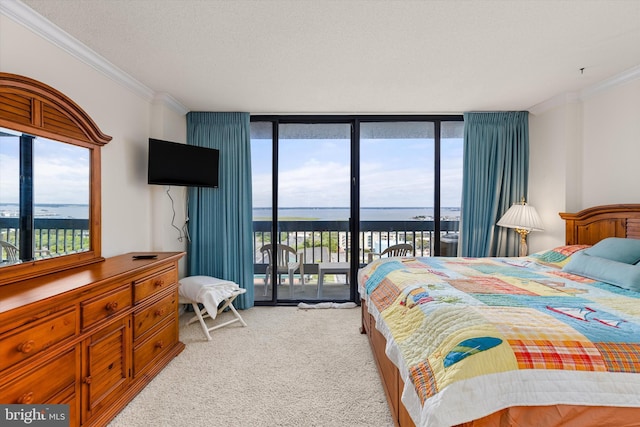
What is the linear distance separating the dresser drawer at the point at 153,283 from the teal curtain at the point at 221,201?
101 cm

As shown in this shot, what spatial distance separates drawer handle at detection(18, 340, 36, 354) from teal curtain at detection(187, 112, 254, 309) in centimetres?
230

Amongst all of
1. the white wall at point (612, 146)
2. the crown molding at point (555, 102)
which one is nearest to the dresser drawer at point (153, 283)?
the white wall at point (612, 146)

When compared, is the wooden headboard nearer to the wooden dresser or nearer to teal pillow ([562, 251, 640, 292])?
teal pillow ([562, 251, 640, 292])

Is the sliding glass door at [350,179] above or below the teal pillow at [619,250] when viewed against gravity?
above

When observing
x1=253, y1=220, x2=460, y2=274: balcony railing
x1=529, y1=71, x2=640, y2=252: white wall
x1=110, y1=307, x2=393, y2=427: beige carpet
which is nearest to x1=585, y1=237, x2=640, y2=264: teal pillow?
x1=529, y1=71, x2=640, y2=252: white wall

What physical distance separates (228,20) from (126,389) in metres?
2.50

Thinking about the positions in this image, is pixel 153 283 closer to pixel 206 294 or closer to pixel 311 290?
pixel 206 294

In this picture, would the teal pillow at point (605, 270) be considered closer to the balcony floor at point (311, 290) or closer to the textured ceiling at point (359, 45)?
the textured ceiling at point (359, 45)

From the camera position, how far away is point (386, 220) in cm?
398

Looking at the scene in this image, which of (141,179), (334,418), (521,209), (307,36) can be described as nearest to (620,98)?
(521,209)

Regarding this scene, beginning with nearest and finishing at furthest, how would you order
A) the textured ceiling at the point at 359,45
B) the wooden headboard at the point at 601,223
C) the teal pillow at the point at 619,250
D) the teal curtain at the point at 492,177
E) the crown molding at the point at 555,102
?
the textured ceiling at the point at 359,45 → the teal pillow at the point at 619,250 → the wooden headboard at the point at 601,223 → the crown molding at the point at 555,102 → the teal curtain at the point at 492,177

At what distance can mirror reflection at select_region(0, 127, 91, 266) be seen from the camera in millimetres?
1661

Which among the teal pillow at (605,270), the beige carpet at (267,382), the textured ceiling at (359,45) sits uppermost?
the textured ceiling at (359,45)

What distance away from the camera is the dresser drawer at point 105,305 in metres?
1.60
